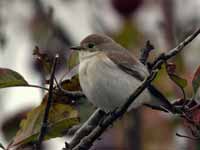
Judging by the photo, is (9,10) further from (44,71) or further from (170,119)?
(44,71)

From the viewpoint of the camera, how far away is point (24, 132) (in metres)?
3.21

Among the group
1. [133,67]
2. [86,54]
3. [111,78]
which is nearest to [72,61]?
[111,78]

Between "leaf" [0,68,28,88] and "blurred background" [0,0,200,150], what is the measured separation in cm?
56

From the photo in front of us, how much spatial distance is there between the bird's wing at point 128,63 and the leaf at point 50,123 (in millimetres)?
821

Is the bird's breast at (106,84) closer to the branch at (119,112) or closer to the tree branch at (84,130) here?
the tree branch at (84,130)

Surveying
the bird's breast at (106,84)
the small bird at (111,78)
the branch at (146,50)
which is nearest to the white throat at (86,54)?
the small bird at (111,78)

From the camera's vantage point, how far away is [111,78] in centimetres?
408

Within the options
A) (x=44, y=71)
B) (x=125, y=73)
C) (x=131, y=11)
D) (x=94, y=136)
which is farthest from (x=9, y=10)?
(x=94, y=136)

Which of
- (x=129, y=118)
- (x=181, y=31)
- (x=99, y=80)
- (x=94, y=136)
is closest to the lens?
(x=94, y=136)

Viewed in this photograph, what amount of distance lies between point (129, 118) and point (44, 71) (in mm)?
1753

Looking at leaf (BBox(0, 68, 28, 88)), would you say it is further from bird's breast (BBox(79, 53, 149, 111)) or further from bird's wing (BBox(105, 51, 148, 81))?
bird's wing (BBox(105, 51, 148, 81))

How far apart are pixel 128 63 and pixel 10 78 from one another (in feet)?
4.11

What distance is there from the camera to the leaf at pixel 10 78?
3.20 metres

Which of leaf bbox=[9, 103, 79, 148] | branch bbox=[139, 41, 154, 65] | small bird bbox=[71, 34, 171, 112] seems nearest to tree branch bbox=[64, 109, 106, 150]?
leaf bbox=[9, 103, 79, 148]
